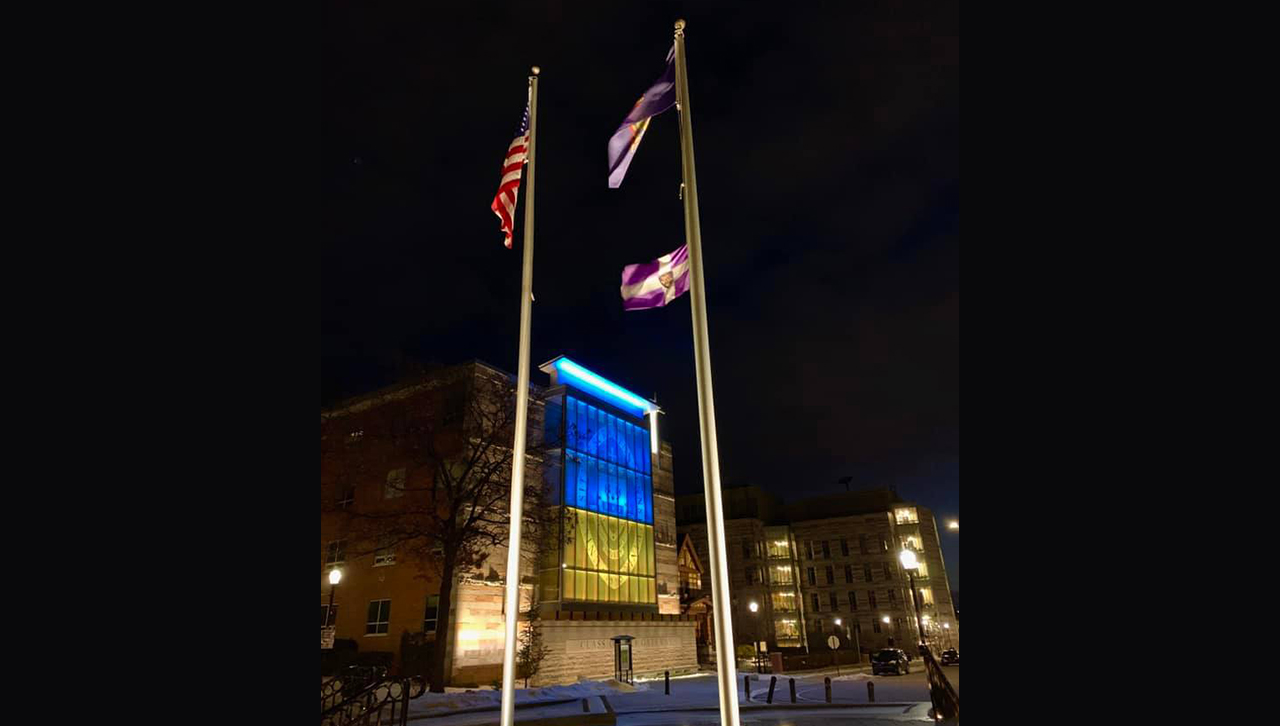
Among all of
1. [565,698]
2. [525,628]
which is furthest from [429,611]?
[565,698]

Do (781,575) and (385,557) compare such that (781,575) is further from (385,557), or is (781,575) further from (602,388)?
(385,557)

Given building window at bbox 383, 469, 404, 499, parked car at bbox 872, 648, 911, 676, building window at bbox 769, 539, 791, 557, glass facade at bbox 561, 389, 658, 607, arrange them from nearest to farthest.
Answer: building window at bbox 383, 469, 404, 499 → glass facade at bbox 561, 389, 658, 607 → parked car at bbox 872, 648, 911, 676 → building window at bbox 769, 539, 791, 557

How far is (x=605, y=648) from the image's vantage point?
36.5m

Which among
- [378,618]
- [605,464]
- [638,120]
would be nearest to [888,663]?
[605,464]

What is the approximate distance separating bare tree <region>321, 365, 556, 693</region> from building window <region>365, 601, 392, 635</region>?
2.98 metres

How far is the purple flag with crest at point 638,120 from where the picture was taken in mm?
10125

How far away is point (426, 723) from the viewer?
740 inches

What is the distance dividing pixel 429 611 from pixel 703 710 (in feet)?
53.3

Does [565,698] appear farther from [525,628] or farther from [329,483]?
[329,483]

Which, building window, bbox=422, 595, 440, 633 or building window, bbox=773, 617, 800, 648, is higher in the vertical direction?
building window, bbox=422, 595, 440, 633

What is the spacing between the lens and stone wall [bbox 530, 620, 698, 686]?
109 feet

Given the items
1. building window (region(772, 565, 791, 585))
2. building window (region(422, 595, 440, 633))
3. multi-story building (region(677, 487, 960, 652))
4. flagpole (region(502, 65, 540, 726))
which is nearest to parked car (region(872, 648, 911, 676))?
building window (region(422, 595, 440, 633))

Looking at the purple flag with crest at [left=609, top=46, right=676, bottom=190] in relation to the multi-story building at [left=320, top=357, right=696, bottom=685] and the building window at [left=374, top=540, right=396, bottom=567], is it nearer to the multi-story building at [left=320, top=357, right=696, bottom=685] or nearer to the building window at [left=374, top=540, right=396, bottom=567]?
the multi-story building at [left=320, top=357, right=696, bottom=685]

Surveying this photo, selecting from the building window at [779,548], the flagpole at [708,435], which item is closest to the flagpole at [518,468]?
the flagpole at [708,435]
